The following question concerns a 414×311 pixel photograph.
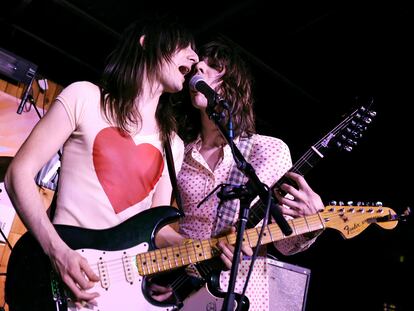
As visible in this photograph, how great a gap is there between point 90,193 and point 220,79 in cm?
123

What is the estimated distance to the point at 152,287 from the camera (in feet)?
5.70

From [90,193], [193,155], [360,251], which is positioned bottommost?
[360,251]

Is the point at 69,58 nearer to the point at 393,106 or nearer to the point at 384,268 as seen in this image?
the point at 393,106

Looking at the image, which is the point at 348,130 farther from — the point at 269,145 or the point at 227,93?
the point at 227,93

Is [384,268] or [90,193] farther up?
[90,193]

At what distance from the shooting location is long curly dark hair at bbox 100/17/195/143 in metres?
2.04

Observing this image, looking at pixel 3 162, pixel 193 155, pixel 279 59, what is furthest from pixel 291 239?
pixel 3 162

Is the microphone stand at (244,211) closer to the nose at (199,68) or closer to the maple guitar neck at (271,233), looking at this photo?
the maple guitar neck at (271,233)

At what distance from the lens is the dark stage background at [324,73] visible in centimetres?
364

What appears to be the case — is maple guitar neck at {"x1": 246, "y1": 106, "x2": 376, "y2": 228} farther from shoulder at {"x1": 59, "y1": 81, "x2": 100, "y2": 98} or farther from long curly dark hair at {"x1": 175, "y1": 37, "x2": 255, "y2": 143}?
shoulder at {"x1": 59, "y1": 81, "x2": 100, "y2": 98}

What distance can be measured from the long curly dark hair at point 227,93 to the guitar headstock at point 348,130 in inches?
20.5

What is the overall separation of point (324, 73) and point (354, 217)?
2.44 meters

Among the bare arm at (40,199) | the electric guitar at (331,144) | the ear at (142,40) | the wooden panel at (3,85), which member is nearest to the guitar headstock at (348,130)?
the electric guitar at (331,144)

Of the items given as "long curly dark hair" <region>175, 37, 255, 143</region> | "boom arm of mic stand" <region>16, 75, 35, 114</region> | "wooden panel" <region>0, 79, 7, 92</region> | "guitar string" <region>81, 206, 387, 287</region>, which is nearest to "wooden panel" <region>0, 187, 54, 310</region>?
"boom arm of mic stand" <region>16, 75, 35, 114</region>
